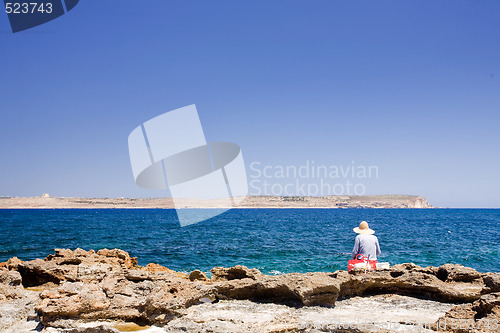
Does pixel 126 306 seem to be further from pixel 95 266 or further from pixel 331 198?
pixel 331 198

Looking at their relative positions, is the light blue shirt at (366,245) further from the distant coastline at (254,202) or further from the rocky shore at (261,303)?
the distant coastline at (254,202)

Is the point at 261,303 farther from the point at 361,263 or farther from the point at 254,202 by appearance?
the point at 254,202

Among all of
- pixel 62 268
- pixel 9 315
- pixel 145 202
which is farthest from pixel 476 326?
pixel 145 202

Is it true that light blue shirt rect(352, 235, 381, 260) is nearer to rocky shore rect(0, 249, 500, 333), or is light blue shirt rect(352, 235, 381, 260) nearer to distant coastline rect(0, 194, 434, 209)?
rocky shore rect(0, 249, 500, 333)

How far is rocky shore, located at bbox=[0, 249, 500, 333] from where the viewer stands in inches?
189

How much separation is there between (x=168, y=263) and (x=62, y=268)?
9090 mm

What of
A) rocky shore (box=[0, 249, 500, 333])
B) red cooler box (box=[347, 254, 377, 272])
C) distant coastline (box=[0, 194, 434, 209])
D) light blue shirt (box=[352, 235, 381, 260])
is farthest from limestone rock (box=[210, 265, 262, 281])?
distant coastline (box=[0, 194, 434, 209])

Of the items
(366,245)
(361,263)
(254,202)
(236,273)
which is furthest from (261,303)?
(254,202)

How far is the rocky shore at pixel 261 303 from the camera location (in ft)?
15.7

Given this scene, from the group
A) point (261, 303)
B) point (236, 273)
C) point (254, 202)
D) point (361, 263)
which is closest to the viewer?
point (261, 303)

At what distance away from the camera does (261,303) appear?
5852 mm

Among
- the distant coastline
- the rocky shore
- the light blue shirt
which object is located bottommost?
the distant coastline

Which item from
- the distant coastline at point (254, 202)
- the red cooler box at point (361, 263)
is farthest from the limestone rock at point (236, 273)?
the distant coastline at point (254, 202)

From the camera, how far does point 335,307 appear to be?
5574 mm
